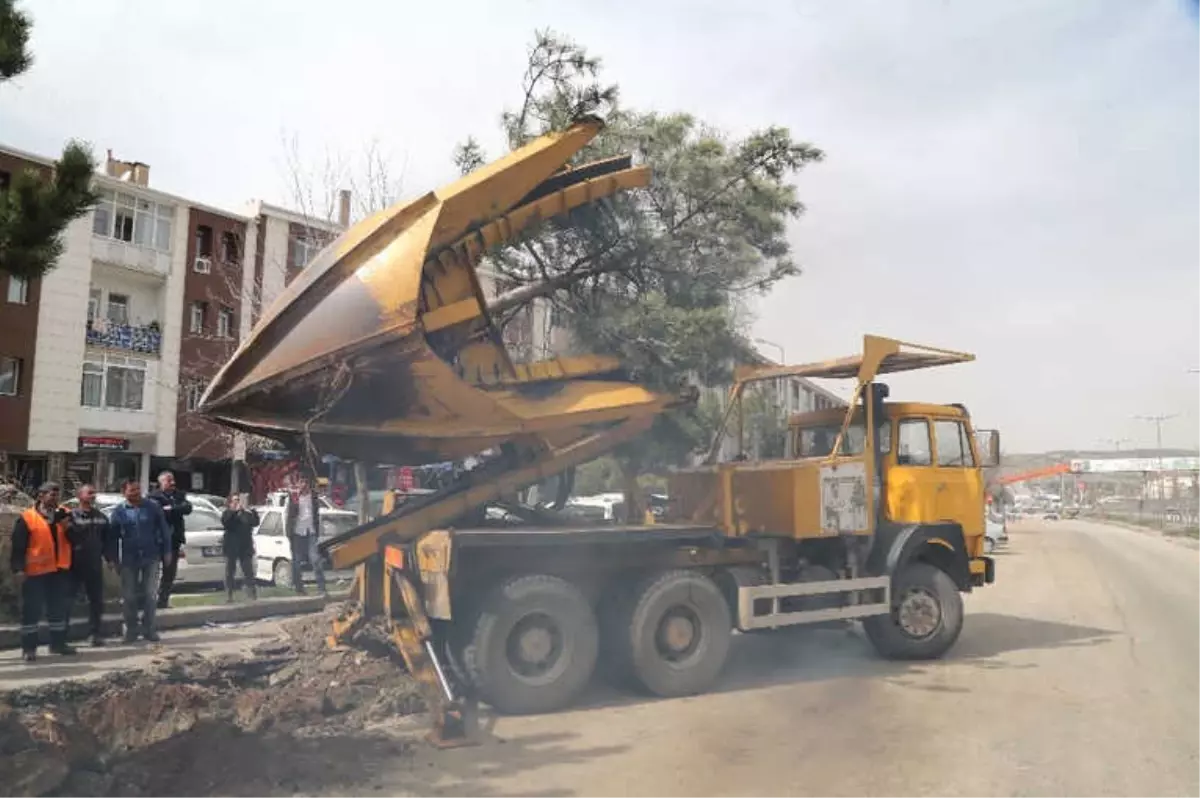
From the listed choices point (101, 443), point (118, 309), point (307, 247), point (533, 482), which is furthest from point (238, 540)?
point (118, 309)

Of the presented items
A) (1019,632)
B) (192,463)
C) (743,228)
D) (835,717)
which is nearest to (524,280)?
(743,228)

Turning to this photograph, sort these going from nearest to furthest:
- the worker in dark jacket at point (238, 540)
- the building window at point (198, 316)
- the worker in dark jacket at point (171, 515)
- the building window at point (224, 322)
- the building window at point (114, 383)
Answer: the worker in dark jacket at point (171, 515)
the worker in dark jacket at point (238, 540)
the building window at point (114, 383)
the building window at point (224, 322)
the building window at point (198, 316)

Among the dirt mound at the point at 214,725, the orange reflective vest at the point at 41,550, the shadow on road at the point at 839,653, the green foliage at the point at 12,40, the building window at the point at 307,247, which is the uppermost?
the building window at the point at 307,247

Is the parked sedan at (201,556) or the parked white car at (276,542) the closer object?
the parked sedan at (201,556)

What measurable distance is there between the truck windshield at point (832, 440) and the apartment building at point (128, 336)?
67.8ft

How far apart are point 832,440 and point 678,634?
2777mm

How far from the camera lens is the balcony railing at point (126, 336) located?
30.4m

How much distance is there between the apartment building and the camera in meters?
28.7

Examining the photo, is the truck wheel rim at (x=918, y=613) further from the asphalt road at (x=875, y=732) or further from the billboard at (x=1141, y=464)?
the billboard at (x=1141, y=464)

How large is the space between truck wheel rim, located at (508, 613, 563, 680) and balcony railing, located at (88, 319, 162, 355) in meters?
28.5

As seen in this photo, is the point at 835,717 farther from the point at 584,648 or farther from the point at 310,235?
the point at 310,235

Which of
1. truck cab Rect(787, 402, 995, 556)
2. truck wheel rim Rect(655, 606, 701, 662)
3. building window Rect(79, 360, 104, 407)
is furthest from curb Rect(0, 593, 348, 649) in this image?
building window Rect(79, 360, 104, 407)

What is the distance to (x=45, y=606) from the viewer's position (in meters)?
9.04

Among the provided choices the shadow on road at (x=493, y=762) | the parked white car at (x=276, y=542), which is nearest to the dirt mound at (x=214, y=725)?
the shadow on road at (x=493, y=762)
